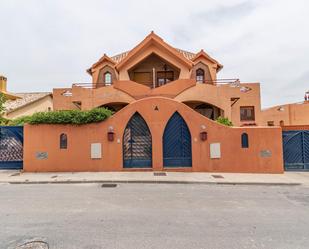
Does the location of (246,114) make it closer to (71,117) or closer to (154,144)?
(154,144)

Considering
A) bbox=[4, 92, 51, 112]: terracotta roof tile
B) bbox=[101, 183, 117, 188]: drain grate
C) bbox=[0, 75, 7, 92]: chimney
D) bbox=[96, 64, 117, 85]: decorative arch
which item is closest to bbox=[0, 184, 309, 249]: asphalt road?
bbox=[101, 183, 117, 188]: drain grate

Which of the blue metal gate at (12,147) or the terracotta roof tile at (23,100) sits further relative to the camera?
the terracotta roof tile at (23,100)

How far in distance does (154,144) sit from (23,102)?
22825mm

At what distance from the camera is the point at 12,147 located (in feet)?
40.3

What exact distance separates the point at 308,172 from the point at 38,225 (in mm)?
12918

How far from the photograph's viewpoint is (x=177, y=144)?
38.5 feet

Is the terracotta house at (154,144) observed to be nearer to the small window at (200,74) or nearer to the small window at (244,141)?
the small window at (244,141)

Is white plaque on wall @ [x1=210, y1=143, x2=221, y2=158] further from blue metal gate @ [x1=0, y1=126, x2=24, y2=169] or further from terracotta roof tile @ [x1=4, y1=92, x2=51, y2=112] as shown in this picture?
terracotta roof tile @ [x1=4, y1=92, x2=51, y2=112]

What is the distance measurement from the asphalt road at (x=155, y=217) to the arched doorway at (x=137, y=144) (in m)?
3.09

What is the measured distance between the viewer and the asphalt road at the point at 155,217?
14.1 feet

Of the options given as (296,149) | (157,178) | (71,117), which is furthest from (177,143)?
(296,149)

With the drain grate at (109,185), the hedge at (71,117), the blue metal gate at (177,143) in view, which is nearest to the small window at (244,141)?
the blue metal gate at (177,143)

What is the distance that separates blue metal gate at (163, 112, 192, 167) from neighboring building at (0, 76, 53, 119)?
20.3 m

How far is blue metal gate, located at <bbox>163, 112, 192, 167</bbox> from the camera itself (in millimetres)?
11625
